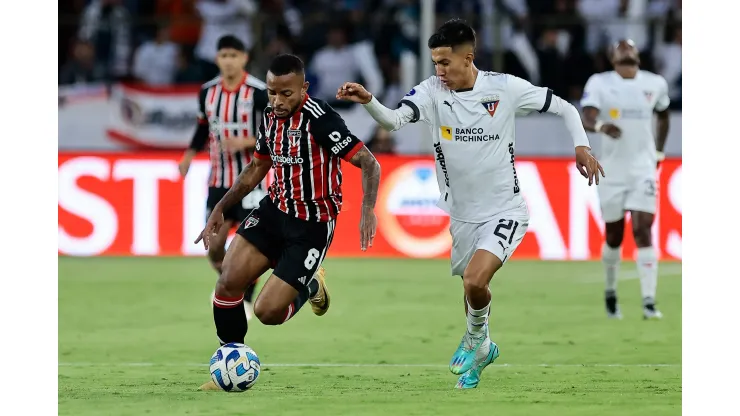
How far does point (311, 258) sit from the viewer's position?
7469 millimetres

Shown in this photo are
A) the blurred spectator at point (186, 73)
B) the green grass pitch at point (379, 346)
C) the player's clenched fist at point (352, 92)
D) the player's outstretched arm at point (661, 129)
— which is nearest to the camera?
the player's clenched fist at point (352, 92)

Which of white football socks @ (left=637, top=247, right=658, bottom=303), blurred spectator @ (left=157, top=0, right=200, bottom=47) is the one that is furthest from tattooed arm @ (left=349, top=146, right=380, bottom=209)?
blurred spectator @ (left=157, top=0, right=200, bottom=47)

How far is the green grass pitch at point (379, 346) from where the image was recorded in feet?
22.4

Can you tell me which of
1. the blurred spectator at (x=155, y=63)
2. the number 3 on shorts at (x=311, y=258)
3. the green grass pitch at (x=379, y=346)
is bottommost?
the green grass pitch at (x=379, y=346)

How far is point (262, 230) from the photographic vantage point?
747 centimetres

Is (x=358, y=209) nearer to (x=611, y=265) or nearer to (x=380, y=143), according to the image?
(x=380, y=143)

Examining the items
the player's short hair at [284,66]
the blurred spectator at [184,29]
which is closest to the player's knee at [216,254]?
the player's short hair at [284,66]

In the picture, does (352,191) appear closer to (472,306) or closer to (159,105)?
(159,105)

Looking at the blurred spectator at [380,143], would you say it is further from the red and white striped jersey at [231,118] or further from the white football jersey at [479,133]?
the white football jersey at [479,133]

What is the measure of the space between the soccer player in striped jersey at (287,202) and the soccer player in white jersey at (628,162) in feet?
13.6

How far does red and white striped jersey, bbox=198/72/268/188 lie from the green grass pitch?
1.31m
